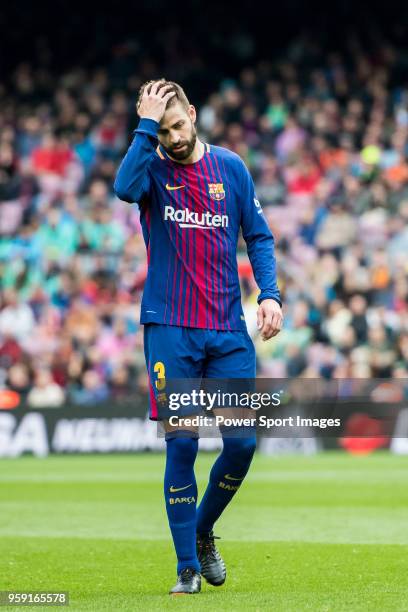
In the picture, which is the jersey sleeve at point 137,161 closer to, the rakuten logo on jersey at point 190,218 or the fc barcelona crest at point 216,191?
the rakuten logo on jersey at point 190,218

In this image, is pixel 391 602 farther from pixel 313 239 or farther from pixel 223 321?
pixel 313 239

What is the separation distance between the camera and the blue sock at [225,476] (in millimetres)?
6992

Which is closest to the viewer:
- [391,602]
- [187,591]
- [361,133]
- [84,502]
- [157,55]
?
[391,602]

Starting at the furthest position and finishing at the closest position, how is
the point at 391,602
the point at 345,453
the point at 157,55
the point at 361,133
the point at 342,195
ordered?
1. the point at 157,55
2. the point at 361,133
3. the point at 342,195
4. the point at 345,453
5. the point at 391,602

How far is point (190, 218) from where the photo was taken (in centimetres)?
696

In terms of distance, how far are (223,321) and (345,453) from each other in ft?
45.2

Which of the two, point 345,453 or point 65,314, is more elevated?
point 65,314

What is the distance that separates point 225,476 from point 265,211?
50.1 ft

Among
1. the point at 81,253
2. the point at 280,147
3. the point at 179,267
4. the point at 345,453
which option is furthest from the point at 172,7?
the point at 179,267

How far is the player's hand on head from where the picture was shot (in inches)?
266

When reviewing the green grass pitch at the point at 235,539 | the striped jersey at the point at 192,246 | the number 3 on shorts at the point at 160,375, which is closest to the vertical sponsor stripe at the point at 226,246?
the striped jersey at the point at 192,246

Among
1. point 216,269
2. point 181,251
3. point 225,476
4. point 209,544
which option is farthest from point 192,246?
point 209,544

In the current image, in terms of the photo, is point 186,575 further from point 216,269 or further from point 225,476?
point 216,269

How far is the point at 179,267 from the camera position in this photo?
22.8ft
